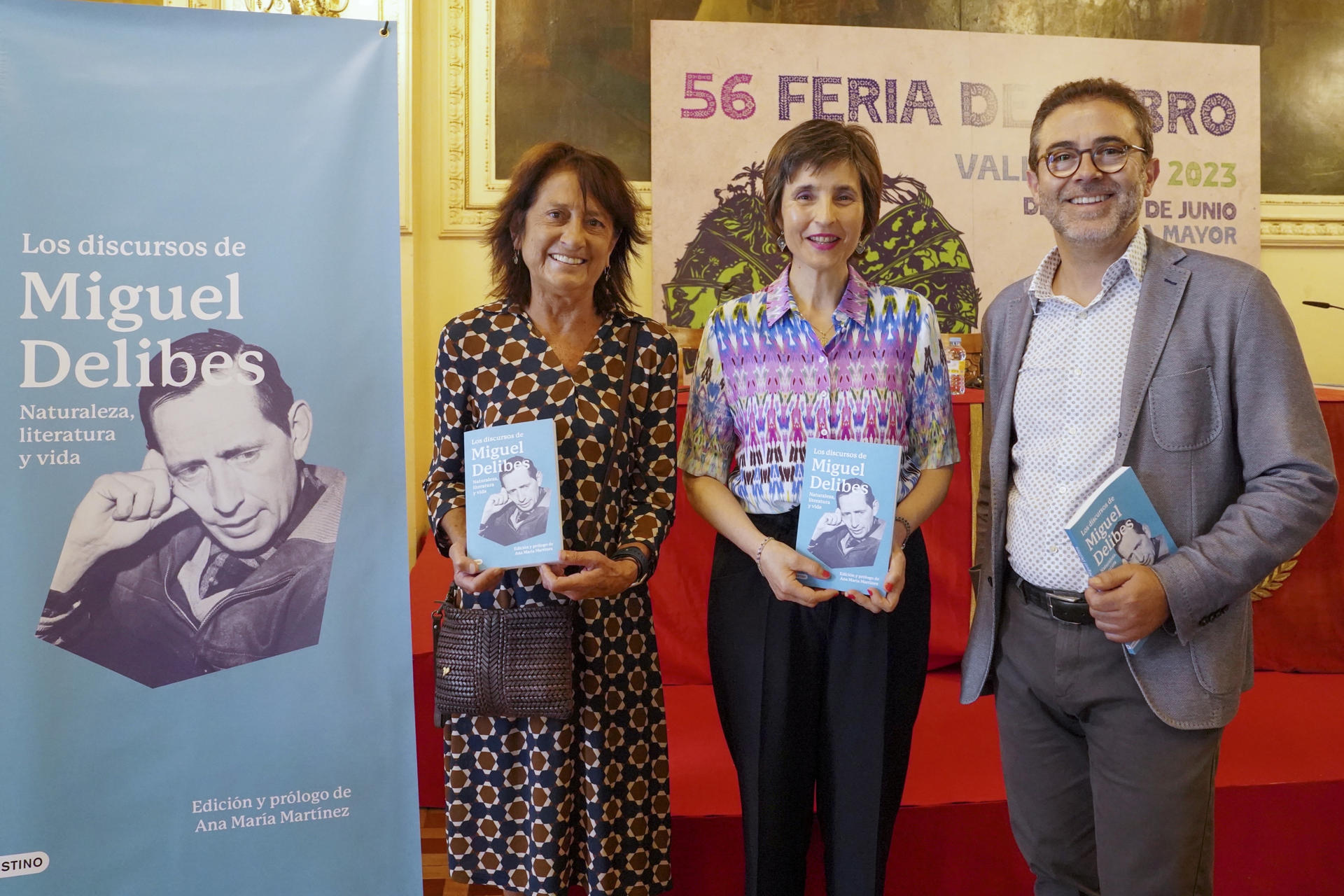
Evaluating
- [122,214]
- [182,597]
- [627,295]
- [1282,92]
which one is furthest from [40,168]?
[1282,92]

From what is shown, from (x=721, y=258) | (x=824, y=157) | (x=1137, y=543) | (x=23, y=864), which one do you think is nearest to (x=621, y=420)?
(x=824, y=157)

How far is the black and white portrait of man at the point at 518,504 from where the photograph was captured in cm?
168

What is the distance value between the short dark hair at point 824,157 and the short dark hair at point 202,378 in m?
1.02

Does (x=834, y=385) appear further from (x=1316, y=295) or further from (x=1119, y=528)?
(x=1316, y=295)

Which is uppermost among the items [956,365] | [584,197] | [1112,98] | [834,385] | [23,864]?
[1112,98]

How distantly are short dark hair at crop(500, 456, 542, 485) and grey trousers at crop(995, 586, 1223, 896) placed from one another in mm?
894

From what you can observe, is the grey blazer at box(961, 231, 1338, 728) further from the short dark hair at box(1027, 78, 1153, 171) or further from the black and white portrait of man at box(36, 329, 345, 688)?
the black and white portrait of man at box(36, 329, 345, 688)

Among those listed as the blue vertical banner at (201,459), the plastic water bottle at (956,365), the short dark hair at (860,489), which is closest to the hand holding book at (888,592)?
the short dark hair at (860,489)

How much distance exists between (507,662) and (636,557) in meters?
0.30

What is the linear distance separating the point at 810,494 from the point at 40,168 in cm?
152

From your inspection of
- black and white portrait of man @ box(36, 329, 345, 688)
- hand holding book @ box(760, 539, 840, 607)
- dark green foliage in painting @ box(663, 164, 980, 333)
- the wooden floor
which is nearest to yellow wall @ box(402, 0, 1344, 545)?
dark green foliage in painting @ box(663, 164, 980, 333)

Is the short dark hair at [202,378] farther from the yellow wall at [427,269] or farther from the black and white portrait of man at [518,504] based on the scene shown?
the yellow wall at [427,269]

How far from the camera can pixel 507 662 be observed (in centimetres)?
172

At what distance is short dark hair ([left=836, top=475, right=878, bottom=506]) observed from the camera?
64.0 inches
